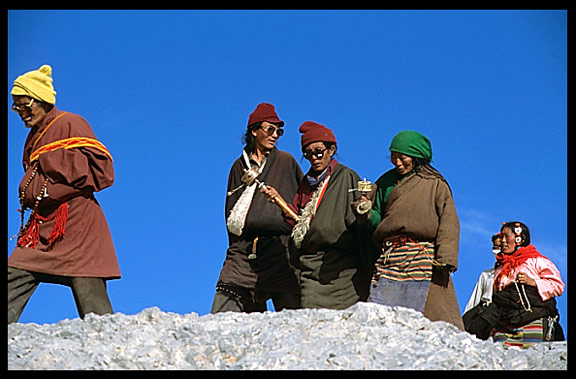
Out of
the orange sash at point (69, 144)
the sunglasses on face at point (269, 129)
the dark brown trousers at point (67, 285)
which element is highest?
the sunglasses on face at point (269, 129)

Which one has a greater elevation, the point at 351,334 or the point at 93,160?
the point at 93,160

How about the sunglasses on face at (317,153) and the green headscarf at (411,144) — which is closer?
the green headscarf at (411,144)

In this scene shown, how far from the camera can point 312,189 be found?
8.48 metres

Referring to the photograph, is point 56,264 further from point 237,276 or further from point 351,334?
point 351,334

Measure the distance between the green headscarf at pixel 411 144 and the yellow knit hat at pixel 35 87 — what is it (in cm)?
272

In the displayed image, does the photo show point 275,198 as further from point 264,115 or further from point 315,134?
point 264,115

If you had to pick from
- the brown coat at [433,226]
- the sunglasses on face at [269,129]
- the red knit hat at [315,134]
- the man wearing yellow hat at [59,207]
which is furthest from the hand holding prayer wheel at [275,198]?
the man wearing yellow hat at [59,207]

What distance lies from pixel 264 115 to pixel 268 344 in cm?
301

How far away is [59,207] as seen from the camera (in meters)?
7.91

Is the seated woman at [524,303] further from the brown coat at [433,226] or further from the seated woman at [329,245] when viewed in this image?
the seated woman at [329,245]

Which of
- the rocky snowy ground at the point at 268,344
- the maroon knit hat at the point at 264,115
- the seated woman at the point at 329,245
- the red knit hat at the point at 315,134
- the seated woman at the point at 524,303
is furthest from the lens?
the maroon knit hat at the point at 264,115

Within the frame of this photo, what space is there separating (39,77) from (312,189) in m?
2.34

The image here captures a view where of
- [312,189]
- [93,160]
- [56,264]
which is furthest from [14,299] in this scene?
[312,189]

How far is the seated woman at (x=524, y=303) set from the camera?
8.23m
